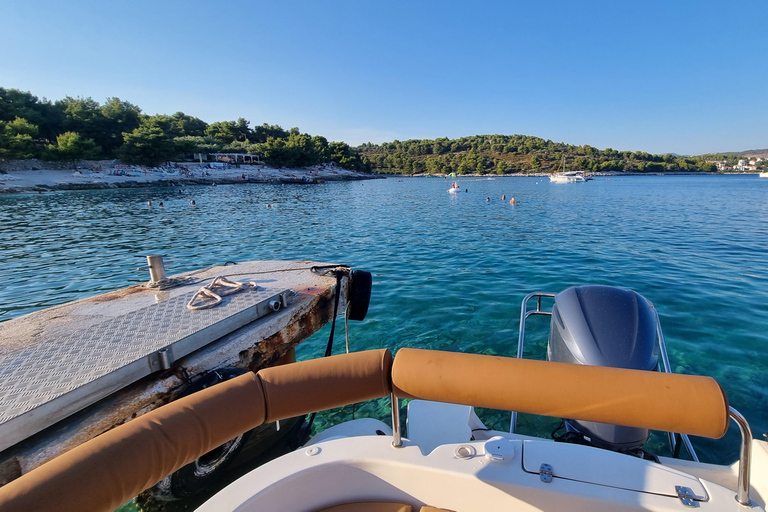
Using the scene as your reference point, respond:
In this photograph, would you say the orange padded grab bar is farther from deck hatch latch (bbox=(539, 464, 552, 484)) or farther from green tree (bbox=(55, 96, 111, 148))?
green tree (bbox=(55, 96, 111, 148))

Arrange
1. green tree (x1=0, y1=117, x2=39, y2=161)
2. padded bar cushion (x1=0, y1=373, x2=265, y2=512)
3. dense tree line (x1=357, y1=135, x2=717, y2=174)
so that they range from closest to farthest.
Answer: padded bar cushion (x1=0, y1=373, x2=265, y2=512), green tree (x1=0, y1=117, x2=39, y2=161), dense tree line (x1=357, y1=135, x2=717, y2=174)

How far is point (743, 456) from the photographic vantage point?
1.29 m

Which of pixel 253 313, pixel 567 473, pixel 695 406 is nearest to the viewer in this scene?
pixel 695 406

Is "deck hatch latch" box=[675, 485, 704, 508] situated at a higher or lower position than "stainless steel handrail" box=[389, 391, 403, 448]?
lower

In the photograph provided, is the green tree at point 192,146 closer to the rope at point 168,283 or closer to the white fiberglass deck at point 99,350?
the rope at point 168,283

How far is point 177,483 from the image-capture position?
2.44 meters

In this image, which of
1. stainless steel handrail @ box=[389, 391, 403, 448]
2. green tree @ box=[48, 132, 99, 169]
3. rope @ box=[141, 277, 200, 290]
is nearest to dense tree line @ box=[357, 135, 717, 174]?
green tree @ box=[48, 132, 99, 169]

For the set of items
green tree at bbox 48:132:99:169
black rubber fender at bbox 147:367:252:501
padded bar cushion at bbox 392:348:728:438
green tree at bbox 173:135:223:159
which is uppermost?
green tree at bbox 173:135:223:159

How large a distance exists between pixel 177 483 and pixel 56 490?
1783 mm

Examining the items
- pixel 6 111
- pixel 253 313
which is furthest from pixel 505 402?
pixel 6 111

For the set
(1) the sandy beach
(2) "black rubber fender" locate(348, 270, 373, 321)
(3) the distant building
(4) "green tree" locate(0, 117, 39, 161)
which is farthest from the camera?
(3) the distant building

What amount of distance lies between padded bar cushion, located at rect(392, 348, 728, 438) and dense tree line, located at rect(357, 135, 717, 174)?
143697mm

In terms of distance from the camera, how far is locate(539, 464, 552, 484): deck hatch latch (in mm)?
1553

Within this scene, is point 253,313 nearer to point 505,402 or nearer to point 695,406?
point 505,402
